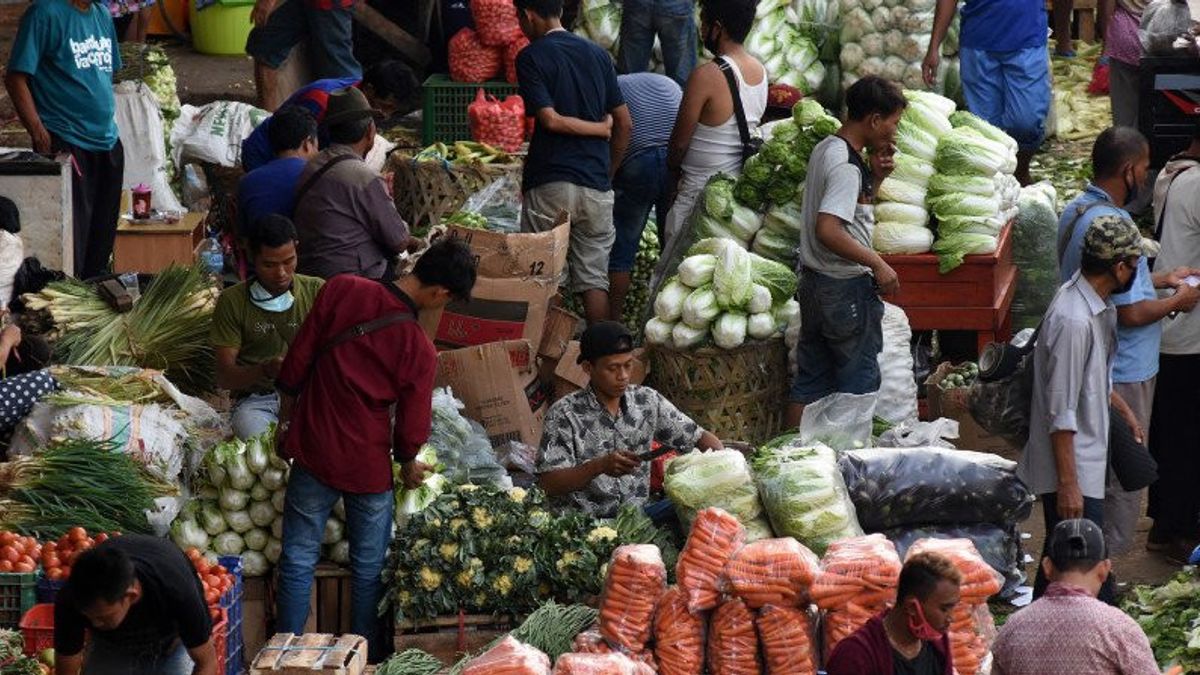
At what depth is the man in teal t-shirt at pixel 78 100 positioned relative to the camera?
33.0ft

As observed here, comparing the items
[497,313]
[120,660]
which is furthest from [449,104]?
[120,660]

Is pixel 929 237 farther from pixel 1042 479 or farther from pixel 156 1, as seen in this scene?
pixel 156 1

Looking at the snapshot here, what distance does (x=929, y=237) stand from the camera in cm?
1008

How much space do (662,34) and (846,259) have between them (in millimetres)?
4120

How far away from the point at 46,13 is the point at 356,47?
197 inches

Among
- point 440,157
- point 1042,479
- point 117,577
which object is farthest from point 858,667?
point 440,157

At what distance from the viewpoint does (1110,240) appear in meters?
7.38

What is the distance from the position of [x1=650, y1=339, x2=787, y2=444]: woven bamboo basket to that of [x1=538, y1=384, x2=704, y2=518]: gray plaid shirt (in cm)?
Answer: 145

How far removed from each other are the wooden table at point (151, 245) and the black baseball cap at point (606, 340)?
13.9 ft

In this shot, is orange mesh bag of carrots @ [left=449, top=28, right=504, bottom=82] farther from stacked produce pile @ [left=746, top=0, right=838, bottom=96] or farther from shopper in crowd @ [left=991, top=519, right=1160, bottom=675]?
shopper in crowd @ [left=991, top=519, right=1160, bottom=675]

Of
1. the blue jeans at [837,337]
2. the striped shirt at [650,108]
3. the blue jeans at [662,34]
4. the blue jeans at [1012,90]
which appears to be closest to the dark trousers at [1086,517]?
the blue jeans at [837,337]

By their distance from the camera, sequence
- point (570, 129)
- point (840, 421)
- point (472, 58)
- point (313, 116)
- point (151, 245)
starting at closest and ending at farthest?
point (840, 421), point (313, 116), point (570, 129), point (151, 245), point (472, 58)

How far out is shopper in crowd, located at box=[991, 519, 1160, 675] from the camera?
18.6 feet

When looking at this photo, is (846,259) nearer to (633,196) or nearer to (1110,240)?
(1110,240)
